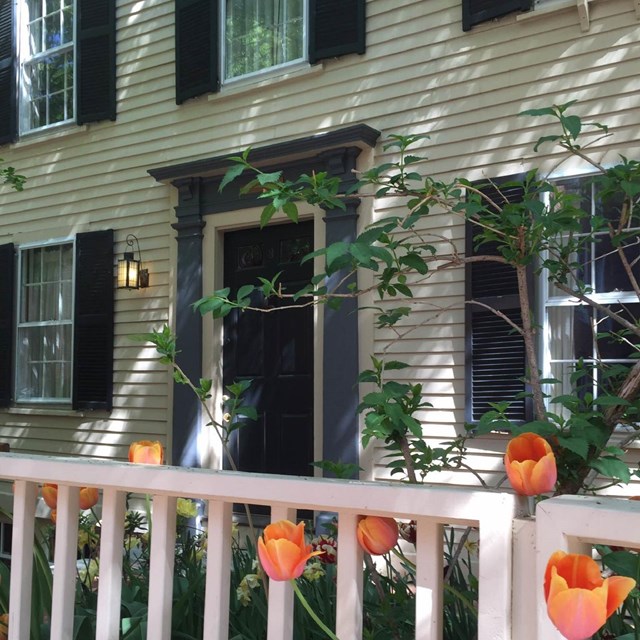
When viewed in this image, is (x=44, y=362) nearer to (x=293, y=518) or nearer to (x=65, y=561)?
(x=65, y=561)

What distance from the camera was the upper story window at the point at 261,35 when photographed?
5.97 meters

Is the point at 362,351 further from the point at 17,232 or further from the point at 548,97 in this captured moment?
the point at 17,232

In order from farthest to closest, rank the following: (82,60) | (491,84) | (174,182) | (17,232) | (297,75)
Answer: (17,232), (82,60), (174,182), (297,75), (491,84)

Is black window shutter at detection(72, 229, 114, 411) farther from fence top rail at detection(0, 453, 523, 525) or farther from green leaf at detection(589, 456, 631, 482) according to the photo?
green leaf at detection(589, 456, 631, 482)

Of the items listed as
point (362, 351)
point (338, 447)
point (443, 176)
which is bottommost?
point (338, 447)

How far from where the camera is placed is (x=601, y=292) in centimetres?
450

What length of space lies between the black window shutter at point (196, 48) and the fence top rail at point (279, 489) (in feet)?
17.2

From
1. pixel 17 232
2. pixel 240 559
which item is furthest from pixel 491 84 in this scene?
pixel 17 232

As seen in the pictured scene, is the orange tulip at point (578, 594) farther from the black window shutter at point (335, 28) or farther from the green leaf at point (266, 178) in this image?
the black window shutter at point (335, 28)

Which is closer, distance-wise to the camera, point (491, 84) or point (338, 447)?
point (491, 84)

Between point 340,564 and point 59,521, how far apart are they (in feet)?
1.94

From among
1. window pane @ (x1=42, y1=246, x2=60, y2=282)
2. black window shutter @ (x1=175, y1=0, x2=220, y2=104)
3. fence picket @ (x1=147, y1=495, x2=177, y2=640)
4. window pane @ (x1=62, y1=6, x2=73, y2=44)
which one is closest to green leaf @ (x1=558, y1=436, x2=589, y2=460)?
fence picket @ (x1=147, y1=495, x2=177, y2=640)

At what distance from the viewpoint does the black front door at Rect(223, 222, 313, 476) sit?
19.1ft

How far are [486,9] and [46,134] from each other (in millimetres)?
4447
